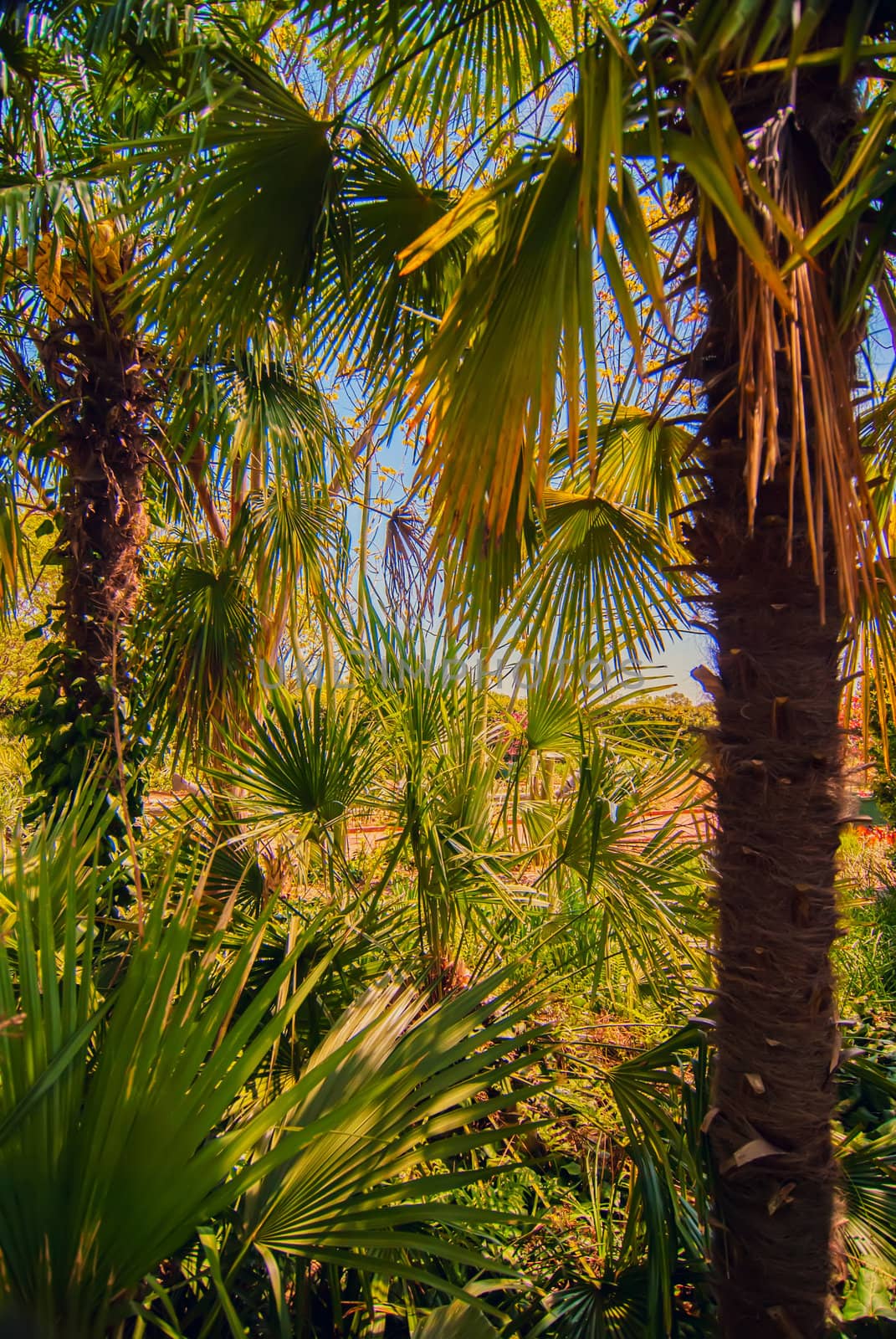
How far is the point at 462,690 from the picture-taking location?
251 cm

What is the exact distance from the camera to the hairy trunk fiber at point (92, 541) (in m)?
3.16

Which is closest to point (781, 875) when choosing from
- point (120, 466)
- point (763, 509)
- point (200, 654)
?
point (763, 509)

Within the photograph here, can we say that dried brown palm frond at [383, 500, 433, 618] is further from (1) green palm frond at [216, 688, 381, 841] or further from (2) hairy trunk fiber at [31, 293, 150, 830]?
(1) green palm frond at [216, 688, 381, 841]

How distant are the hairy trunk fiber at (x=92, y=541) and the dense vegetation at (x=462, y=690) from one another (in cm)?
2

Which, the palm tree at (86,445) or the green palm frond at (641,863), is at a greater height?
the palm tree at (86,445)

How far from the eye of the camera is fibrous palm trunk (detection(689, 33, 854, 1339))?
4.95 ft

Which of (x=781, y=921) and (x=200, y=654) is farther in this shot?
(x=200, y=654)

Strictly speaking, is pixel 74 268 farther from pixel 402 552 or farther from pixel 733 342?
pixel 733 342

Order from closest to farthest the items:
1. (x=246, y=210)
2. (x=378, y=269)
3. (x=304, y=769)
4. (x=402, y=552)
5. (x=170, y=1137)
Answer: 1. (x=170, y=1137)
2. (x=246, y=210)
3. (x=304, y=769)
4. (x=378, y=269)
5. (x=402, y=552)

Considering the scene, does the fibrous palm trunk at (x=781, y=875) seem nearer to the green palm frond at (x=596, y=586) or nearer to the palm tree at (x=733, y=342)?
the palm tree at (x=733, y=342)

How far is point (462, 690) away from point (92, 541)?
1.71 meters

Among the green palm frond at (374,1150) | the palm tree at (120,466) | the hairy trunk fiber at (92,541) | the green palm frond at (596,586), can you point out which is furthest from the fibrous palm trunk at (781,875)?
the hairy trunk fiber at (92,541)

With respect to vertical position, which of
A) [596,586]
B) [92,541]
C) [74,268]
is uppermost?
[74,268]

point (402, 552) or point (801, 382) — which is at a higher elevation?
point (402, 552)
